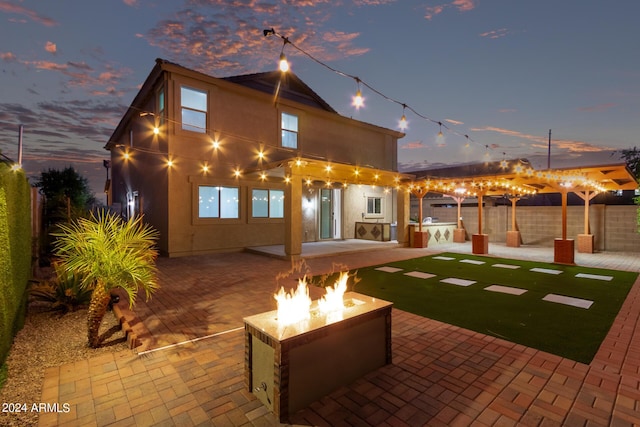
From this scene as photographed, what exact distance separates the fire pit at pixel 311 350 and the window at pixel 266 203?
10008 millimetres

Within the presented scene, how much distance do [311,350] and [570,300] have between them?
5.85 m

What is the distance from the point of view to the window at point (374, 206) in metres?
17.1

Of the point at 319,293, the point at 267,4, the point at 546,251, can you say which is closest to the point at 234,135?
the point at 267,4

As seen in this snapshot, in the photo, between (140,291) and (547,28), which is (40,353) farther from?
(547,28)

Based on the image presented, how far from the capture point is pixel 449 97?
13.1m

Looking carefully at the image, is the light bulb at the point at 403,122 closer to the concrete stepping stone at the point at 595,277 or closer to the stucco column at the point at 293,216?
the stucco column at the point at 293,216

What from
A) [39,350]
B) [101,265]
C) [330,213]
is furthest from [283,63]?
[330,213]

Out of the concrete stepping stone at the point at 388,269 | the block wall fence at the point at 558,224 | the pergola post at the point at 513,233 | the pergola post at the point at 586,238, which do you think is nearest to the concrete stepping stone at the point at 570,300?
the concrete stepping stone at the point at 388,269

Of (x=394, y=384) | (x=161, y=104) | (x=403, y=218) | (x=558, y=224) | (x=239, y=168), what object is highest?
(x=161, y=104)

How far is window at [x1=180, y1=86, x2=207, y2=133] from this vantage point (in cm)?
1100

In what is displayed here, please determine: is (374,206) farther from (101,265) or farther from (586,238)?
(101,265)

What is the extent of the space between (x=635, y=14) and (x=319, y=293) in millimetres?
13287

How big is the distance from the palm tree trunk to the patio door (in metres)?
11.8

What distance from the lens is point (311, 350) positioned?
8.71ft
